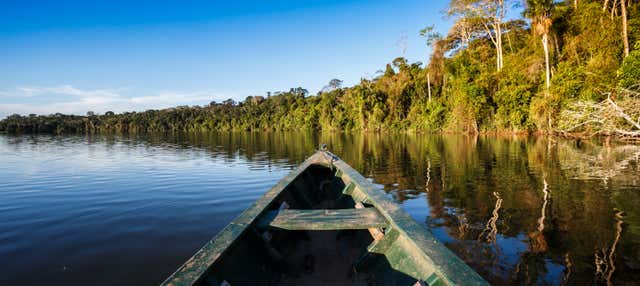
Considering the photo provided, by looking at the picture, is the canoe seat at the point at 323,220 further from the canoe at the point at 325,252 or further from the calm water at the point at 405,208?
the calm water at the point at 405,208

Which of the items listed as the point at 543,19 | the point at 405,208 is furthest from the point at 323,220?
the point at 543,19

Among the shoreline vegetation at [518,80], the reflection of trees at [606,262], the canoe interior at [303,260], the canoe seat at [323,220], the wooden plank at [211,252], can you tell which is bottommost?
the reflection of trees at [606,262]

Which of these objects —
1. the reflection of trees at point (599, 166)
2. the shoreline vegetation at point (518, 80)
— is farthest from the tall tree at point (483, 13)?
the reflection of trees at point (599, 166)

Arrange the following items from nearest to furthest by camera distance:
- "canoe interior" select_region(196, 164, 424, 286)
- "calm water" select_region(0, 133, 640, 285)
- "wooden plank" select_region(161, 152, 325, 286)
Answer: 1. "wooden plank" select_region(161, 152, 325, 286)
2. "canoe interior" select_region(196, 164, 424, 286)
3. "calm water" select_region(0, 133, 640, 285)

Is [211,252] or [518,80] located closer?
[211,252]

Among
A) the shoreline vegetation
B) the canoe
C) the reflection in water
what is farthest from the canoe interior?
the shoreline vegetation

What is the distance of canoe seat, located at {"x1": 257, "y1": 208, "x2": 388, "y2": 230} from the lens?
123 inches

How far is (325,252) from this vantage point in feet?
14.2

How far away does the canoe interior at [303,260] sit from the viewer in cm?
275

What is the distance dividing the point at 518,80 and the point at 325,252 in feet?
115

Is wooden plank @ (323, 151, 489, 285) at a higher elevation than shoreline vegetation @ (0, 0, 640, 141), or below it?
below

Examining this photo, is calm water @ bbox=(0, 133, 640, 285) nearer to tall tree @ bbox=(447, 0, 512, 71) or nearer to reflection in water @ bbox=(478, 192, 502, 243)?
reflection in water @ bbox=(478, 192, 502, 243)

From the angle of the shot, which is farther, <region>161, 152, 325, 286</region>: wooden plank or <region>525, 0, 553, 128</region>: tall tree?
<region>525, 0, 553, 128</region>: tall tree

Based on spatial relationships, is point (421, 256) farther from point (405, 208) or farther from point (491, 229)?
point (405, 208)
